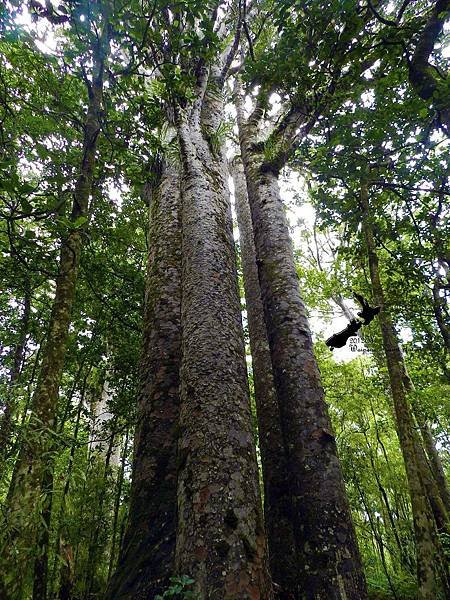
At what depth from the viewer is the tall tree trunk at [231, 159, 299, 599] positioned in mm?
2969

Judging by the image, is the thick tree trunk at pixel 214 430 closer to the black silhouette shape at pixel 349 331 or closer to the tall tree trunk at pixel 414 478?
the black silhouette shape at pixel 349 331

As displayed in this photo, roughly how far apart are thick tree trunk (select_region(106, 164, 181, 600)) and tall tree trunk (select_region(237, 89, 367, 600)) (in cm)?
97

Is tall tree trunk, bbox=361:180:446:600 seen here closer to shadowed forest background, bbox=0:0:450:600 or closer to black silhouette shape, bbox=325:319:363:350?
shadowed forest background, bbox=0:0:450:600

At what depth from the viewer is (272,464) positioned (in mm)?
3629

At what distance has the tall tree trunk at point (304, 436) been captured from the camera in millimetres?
2359

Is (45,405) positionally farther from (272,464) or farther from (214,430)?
(272,464)

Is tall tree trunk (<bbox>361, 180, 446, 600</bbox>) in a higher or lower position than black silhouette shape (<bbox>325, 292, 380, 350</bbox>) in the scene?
lower

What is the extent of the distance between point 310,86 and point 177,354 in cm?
386

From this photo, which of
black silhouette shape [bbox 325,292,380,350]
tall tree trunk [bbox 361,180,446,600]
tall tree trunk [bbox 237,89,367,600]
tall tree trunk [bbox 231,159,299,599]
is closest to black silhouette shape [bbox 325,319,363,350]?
black silhouette shape [bbox 325,292,380,350]

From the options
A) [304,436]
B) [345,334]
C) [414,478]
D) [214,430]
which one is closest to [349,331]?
[345,334]

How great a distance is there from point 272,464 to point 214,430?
2.02 meters

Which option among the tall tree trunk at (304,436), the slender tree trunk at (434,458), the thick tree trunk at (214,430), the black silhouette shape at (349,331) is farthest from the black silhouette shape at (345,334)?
the slender tree trunk at (434,458)

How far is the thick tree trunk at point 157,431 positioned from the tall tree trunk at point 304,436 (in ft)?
3.20

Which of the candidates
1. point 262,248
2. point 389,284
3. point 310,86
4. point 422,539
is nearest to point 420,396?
→ point 389,284
